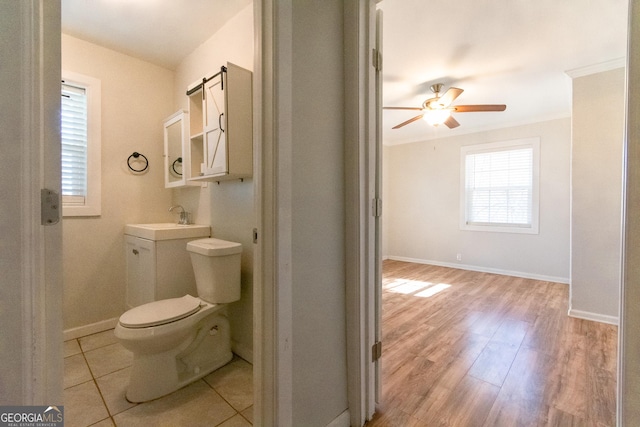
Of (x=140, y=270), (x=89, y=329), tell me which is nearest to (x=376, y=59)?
(x=140, y=270)

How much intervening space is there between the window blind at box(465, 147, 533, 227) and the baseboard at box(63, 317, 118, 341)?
5.20m

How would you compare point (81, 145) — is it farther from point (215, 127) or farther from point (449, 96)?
point (449, 96)

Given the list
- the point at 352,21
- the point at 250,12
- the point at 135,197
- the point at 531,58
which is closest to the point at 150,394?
the point at 135,197

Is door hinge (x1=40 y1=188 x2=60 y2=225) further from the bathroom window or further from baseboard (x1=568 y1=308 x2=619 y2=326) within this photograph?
baseboard (x1=568 y1=308 x2=619 y2=326)

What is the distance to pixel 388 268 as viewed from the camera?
4938 mm

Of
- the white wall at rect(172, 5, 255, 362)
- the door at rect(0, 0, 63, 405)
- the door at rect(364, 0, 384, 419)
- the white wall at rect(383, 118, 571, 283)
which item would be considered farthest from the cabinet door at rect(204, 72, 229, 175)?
the white wall at rect(383, 118, 571, 283)

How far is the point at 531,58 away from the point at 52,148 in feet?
11.3

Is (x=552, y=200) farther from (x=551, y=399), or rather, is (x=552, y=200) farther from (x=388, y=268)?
(x=551, y=399)

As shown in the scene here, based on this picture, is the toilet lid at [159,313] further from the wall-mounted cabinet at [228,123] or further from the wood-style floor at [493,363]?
the wood-style floor at [493,363]

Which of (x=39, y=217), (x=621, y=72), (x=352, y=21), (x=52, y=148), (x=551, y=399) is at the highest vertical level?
(x=621, y=72)

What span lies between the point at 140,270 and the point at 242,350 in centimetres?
109

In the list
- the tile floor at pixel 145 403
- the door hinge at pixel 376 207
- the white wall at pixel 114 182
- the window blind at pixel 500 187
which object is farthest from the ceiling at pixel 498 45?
the tile floor at pixel 145 403

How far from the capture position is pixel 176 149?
8.27 feet

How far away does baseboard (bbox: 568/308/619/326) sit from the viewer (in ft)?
8.35
